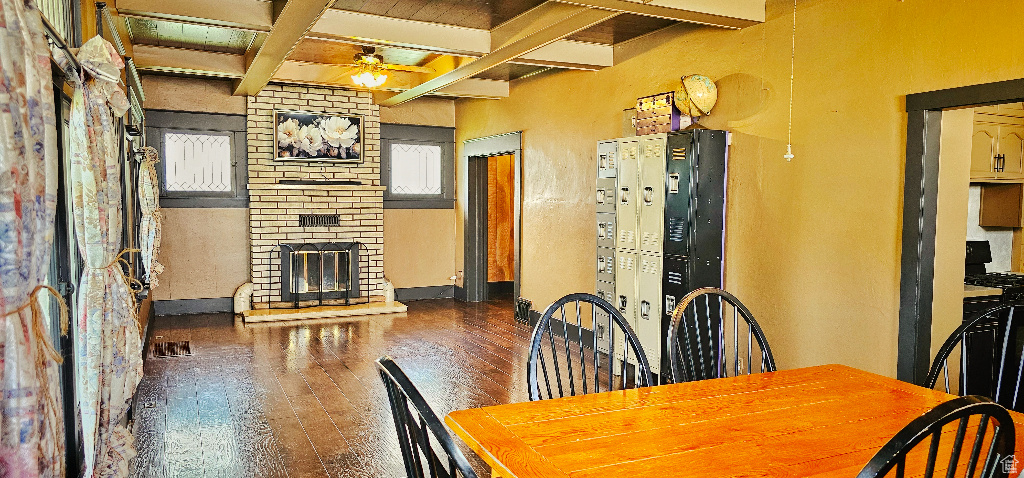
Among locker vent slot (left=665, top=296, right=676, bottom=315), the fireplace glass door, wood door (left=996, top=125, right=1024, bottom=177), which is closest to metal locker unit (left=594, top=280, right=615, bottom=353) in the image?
locker vent slot (left=665, top=296, right=676, bottom=315)

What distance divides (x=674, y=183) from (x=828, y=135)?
96 centimetres

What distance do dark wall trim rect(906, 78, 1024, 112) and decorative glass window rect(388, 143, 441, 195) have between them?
238 inches

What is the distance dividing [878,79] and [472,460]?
2743mm

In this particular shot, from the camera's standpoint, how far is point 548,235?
21.7 ft

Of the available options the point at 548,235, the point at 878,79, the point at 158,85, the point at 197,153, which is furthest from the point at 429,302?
the point at 878,79

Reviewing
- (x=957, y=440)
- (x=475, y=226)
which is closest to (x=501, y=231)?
(x=475, y=226)

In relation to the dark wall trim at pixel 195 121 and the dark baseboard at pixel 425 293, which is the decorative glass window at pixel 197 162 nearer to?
the dark wall trim at pixel 195 121

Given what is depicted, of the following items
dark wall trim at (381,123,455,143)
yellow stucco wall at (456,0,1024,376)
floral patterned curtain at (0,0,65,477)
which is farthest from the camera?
dark wall trim at (381,123,455,143)

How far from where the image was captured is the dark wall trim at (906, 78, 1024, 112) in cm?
291

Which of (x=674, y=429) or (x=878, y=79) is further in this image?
(x=878, y=79)

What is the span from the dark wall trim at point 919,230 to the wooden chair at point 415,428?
278 cm

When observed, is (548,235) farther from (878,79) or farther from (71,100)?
(71,100)

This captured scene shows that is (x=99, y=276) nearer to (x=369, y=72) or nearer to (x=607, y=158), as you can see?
(x=369, y=72)

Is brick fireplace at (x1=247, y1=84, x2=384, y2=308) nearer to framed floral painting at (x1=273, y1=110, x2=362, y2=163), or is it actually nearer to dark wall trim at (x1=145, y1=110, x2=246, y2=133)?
framed floral painting at (x1=273, y1=110, x2=362, y2=163)
